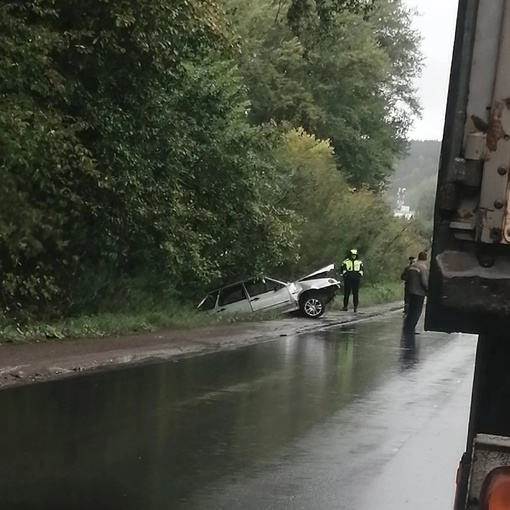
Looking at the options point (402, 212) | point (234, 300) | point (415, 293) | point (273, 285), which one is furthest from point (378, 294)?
point (415, 293)

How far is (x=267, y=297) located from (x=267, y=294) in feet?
0.28

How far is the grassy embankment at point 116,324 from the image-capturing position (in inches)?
606

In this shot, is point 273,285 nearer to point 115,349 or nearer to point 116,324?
point 116,324

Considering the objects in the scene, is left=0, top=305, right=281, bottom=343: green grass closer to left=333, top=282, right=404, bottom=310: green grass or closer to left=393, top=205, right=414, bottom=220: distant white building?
left=333, top=282, right=404, bottom=310: green grass

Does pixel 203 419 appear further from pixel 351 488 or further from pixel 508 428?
pixel 508 428

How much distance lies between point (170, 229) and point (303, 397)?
6.69 m

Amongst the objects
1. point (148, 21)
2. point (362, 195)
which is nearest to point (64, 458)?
point (148, 21)

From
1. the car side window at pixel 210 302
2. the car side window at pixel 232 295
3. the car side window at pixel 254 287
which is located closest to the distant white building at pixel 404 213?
the car side window at pixel 254 287

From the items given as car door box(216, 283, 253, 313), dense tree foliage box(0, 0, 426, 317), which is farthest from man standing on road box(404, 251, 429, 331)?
car door box(216, 283, 253, 313)

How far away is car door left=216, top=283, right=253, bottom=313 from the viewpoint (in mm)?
24625

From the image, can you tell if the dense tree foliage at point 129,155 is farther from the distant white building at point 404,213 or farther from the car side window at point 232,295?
the distant white building at point 404,213

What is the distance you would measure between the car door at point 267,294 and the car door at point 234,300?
0.15 metres

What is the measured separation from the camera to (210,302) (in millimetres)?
24719

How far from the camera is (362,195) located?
124ft
